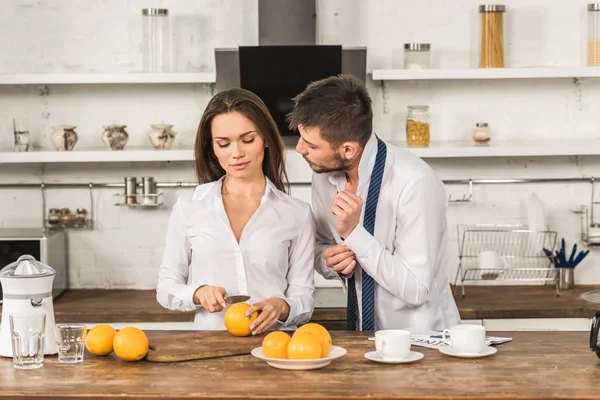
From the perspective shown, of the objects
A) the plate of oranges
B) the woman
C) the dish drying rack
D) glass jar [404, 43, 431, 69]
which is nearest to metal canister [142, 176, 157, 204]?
glass jar [404, 43, 431, 69]

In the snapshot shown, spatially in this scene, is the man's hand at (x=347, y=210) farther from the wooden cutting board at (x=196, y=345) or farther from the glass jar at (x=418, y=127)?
the glass jar at (x=418, y=127)

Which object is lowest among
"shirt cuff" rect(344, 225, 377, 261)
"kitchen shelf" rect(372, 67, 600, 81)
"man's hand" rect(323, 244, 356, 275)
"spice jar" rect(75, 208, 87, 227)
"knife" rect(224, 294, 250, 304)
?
"knife" rect(224, 294, 250, 304)

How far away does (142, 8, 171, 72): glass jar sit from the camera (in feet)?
14.9

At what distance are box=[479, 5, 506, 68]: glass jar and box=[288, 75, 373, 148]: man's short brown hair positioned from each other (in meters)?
1.90

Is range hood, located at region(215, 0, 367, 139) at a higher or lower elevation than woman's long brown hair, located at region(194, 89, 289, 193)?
higher

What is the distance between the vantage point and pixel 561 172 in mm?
4781

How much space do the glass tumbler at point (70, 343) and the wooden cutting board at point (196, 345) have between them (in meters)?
0.18

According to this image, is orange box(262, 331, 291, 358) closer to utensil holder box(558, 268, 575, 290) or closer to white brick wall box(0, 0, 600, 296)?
white brick wall box(0, 0, 600, 296)

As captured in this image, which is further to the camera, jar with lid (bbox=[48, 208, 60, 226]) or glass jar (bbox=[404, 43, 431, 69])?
jar with lid (bbox=[48, 208, 60, 226])

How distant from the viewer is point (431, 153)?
14.5ft

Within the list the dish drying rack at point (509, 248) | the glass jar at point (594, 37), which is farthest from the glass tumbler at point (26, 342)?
the glass jar at point (594, 37)

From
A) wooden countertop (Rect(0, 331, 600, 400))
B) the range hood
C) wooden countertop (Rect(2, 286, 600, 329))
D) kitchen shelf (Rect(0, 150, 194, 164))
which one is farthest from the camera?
kitchen shelf (Rect(0, 150, 194, 164))

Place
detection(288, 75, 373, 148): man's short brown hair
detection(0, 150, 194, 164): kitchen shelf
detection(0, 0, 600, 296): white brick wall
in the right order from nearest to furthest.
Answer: detection(288, 75, 373, 148): man's short brown hair → detection(0, 150, 194, 164): kitchen shelf → detection(0, 0, 600, 296): white brick wall

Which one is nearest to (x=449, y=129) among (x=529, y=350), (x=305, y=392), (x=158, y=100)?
(x=158, y=100)
